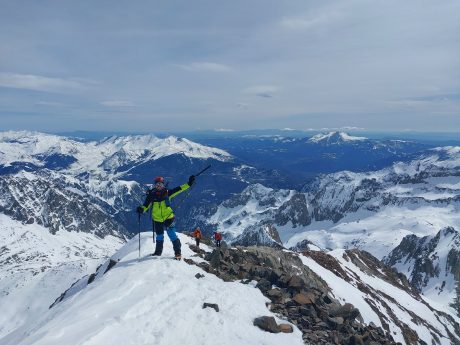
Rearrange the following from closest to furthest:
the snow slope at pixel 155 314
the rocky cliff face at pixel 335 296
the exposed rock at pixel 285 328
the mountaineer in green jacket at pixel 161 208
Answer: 1. the snow slope at pixel 155 314
2. the exposed rock at pixel 285 328
3. the rocky cliff face at pixel 335 296
4. the mountaineer in green jacket at pixel 161 208

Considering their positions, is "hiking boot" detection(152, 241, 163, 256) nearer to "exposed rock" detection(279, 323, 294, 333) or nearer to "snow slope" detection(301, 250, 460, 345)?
"exposed rock" detection(279, 323, 294, 333)

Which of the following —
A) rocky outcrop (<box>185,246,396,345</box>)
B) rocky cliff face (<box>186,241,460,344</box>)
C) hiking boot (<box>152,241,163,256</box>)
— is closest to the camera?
rocky outcrop (<box>185,246,396,345</box>)

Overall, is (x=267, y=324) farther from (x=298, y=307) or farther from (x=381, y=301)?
(x=381, y=301)

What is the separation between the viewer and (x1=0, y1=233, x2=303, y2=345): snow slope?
1536 cm

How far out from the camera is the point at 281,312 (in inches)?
835

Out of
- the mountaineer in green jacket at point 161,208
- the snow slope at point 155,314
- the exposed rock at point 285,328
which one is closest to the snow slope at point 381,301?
the mountaineer in green jacket at point 161,208

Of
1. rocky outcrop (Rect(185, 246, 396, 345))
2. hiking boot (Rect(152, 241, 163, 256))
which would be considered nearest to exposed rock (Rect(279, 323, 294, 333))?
rocky outcrop (Rect(185, 246, 396, 345))

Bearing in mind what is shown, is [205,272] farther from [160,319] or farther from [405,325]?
[405,325]

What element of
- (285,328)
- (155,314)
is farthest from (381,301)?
(155,314)

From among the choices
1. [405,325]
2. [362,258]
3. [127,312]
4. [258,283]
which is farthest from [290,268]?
[362,258]

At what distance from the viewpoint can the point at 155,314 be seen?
17.4 meters

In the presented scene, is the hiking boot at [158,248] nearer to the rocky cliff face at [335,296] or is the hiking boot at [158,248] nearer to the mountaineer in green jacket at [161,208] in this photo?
the mountaineer in green jacket at [161,208]

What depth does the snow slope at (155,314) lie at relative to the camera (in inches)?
605

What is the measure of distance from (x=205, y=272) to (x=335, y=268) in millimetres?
58192
